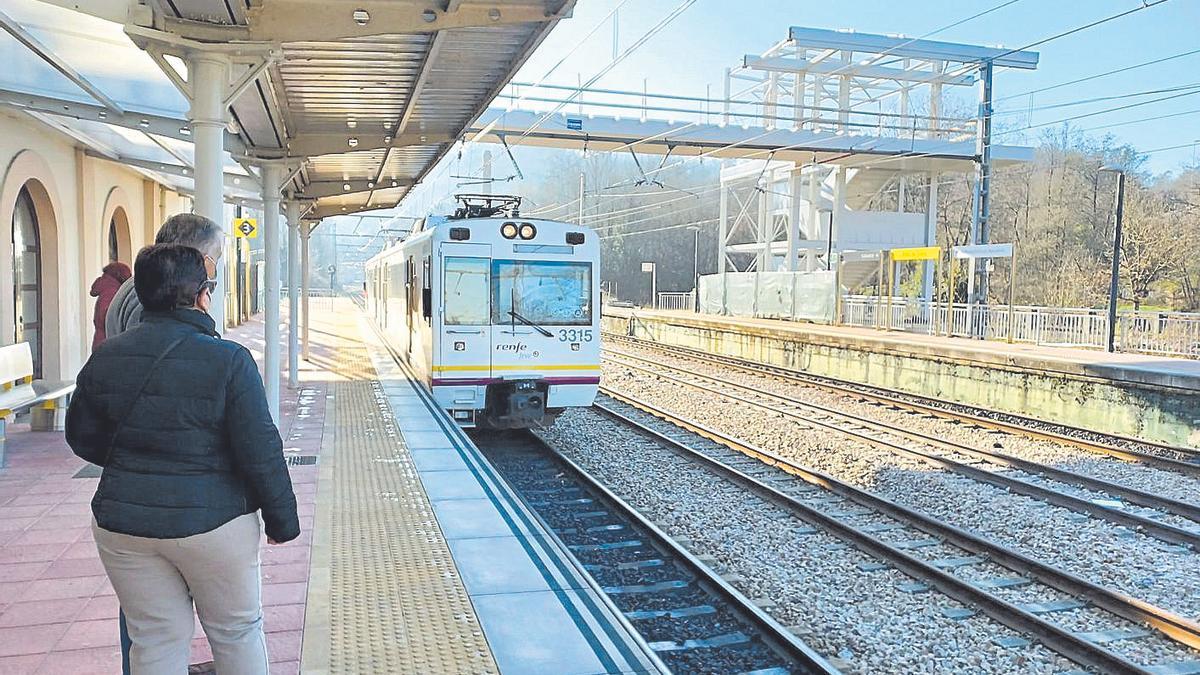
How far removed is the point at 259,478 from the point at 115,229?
447 inches

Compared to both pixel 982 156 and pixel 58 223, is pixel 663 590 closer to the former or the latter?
pixel 58 223

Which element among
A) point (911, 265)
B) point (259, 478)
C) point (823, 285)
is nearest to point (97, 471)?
point (259, 478)

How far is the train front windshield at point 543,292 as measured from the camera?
33.8 feet

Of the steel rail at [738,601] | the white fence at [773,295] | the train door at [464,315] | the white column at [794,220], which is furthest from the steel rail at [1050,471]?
the white column at [794,220]

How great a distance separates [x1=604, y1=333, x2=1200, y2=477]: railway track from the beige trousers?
10.7 metres

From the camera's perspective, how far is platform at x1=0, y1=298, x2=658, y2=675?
3727mm

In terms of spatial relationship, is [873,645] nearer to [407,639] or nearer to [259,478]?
[407,639]

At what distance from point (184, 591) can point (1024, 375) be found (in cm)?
1512

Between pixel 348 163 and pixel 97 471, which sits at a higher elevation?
pixel 348 163

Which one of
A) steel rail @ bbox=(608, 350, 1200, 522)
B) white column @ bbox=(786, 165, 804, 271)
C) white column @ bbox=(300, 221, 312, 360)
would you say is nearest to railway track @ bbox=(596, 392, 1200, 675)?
steel rail @ bbox=(608, 350, 1200, 522)

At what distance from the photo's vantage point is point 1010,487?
8.84 metres

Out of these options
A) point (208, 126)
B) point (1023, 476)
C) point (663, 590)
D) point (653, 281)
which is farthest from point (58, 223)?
point (653, 281)

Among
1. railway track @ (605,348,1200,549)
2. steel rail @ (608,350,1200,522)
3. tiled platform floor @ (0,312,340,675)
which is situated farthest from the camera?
steel rail @ (608,350,1200,522)

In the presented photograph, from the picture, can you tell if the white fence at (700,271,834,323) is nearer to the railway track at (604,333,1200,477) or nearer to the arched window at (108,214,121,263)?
the railway track at (604,333,1200,477)
